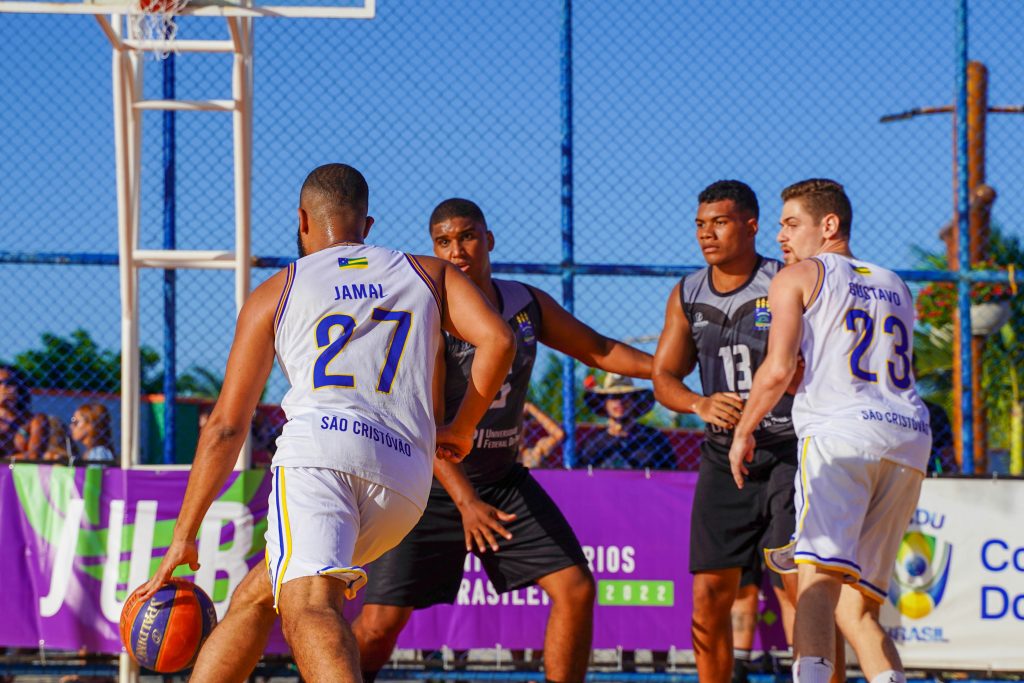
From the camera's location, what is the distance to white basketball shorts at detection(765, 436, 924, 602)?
4.87 metres

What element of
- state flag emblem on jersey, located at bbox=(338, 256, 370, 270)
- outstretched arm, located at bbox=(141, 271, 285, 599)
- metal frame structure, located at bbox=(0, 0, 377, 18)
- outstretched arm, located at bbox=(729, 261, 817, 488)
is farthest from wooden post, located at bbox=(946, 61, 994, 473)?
outstretched arm, located at bbox=(141, 271, 285, 599)

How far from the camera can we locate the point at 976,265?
24.3ft

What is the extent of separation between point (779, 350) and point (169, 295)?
363 centimetres

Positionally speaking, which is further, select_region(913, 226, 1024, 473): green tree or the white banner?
select_region(913, 226, 1024, 473): green tree

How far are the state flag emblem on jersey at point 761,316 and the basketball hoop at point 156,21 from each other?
3.28 meters

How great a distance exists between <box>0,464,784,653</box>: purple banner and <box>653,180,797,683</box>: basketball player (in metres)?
0.65

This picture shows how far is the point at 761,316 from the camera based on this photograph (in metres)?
5.95

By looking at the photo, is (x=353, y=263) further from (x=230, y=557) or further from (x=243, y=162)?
(x=230, y=557)

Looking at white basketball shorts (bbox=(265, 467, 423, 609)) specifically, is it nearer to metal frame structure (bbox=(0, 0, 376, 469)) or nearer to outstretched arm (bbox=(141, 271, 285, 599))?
outstretched arm (bbox=(141, 271, 285, 599))

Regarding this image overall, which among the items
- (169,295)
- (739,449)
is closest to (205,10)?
(169,295)

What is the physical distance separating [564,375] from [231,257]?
6.55ft

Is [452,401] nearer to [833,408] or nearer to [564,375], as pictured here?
[564,375]

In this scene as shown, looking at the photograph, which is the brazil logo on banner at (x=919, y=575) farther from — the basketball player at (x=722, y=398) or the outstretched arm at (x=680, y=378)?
the outstretched arm at (x=680, y=378)

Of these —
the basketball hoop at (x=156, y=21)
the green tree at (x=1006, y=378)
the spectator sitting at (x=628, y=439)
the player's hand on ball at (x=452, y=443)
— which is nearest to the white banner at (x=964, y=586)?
the spectator sitting at (x=628, y=439)
